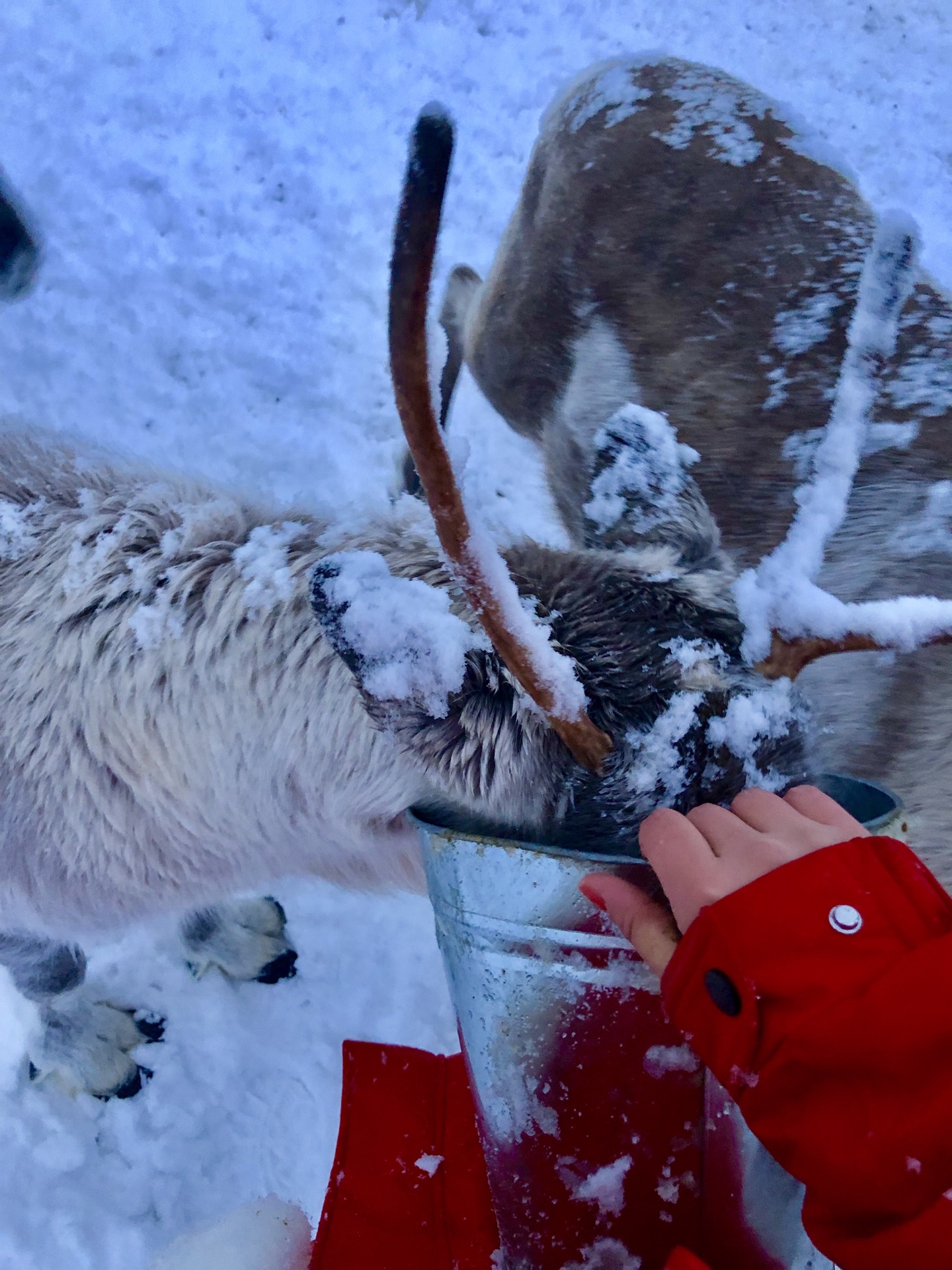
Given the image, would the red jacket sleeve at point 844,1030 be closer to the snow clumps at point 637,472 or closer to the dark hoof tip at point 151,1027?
the snow clumps at point 637,472

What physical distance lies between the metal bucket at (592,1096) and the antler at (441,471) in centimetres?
24

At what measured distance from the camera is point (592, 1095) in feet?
4.62

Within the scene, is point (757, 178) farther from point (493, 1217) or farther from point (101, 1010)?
point (101, 1010)

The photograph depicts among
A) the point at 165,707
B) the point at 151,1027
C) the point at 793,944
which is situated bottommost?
the point at 151,1027

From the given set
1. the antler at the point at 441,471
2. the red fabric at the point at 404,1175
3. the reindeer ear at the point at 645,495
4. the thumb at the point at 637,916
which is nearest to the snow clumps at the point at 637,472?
the reindeer ear at the point at 645,495

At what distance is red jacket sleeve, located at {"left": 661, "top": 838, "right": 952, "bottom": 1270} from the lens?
40.7 inches

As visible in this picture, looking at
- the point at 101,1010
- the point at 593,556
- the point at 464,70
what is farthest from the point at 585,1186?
the point at 464,70

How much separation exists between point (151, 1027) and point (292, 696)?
2273 mm

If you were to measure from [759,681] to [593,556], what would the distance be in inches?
16.1

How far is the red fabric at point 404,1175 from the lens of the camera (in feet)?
6.35

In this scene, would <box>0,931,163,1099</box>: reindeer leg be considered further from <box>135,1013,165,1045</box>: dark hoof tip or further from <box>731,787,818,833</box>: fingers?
<box>731,787,818,833</box>: fingers

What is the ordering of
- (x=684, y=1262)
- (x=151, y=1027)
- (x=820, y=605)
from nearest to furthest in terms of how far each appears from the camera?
(x=684, y=1262), (x=820, y=605), (x=151, y=1027)

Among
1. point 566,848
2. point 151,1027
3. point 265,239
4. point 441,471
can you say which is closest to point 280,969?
point 151,1027

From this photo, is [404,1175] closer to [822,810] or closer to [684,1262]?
[684,1262]
